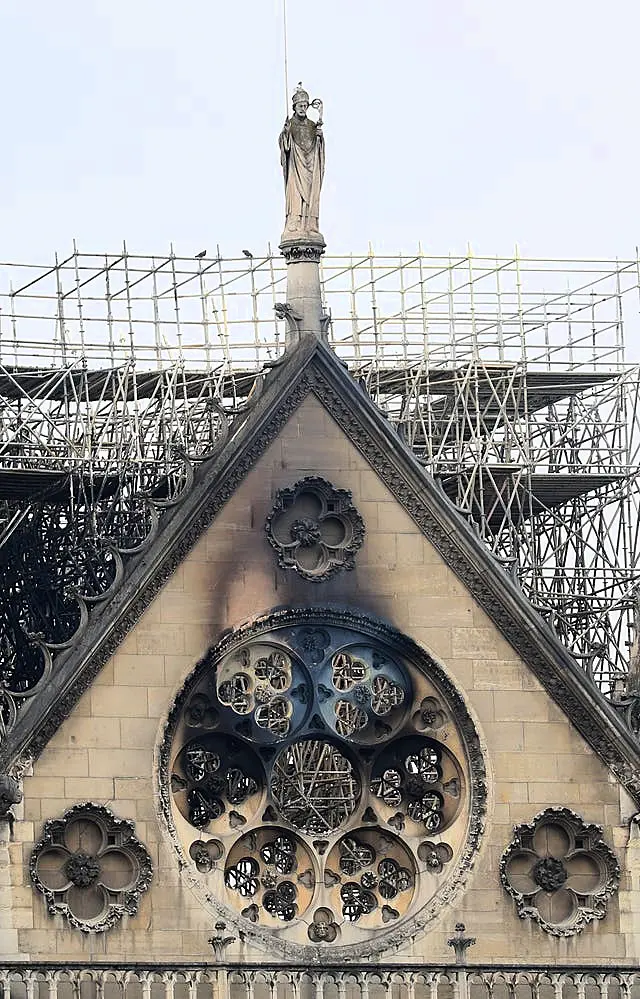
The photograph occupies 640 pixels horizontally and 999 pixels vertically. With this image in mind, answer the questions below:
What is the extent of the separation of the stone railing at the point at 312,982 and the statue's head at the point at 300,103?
1079 cm

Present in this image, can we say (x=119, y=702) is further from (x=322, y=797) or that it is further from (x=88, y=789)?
(x=322, y=797)

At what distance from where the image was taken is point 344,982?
1581 inches

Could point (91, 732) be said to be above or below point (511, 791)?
above

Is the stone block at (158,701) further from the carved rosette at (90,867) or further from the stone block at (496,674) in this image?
the stone block at (496,674)

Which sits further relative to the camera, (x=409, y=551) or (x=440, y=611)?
(x=409, y=551)

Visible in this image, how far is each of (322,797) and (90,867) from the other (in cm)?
329

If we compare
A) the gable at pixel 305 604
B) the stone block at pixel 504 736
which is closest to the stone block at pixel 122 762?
the gable at pixel 305 604

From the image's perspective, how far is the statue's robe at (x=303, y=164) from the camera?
43406 mm

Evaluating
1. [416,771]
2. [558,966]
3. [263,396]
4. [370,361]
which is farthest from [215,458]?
[370,361]

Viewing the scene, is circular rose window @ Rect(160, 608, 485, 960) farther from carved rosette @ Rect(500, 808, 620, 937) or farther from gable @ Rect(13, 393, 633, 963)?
carved rosette @ Rect(500, 808, 620, 937)

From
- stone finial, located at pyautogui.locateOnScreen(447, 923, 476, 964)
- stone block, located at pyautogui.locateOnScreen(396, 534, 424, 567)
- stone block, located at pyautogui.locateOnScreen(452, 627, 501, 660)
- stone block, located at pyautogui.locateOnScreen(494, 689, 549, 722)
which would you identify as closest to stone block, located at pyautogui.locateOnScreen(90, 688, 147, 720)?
stone block, located at pyautogui.locateOnScreen(396, 534, 424, 567)

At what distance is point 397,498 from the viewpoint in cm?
4216

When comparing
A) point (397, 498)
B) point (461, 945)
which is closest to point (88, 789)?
point (461, 945)

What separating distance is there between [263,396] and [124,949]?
6905mm
